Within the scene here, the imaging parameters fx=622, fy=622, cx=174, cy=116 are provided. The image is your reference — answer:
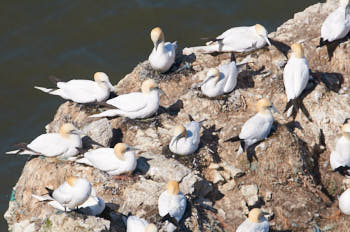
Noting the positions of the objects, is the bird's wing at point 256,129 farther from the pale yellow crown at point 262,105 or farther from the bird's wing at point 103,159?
the bird's wing at point 103,159

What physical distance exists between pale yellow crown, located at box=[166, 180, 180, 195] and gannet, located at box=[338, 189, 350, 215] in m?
3.04

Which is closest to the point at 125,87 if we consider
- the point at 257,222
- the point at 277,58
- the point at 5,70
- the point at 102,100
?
the point at 102,100

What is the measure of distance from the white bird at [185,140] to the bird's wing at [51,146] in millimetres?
1987

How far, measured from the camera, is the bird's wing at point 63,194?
988cm

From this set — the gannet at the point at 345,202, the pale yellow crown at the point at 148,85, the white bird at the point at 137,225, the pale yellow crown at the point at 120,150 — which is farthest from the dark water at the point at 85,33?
the gannet at the point at 345,202

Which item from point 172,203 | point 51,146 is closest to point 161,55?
point 51,146

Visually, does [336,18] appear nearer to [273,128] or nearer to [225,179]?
[273,128]

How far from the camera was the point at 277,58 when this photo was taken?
1278 cm

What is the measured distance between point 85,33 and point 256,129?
9555mm

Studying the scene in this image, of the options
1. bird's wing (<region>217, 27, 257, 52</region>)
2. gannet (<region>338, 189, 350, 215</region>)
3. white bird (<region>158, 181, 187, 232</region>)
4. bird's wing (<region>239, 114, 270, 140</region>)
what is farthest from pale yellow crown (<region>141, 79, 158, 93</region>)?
gannet (<region>338, 189, 350, 215</region>)

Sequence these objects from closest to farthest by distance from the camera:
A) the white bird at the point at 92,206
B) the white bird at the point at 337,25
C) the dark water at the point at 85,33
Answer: the white bird at the point at 92,206
the white bird at the point at 337,25
the dark water at the point at 85,33

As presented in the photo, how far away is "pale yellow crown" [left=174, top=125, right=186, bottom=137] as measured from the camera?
35.3 ft

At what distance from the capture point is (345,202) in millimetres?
10844

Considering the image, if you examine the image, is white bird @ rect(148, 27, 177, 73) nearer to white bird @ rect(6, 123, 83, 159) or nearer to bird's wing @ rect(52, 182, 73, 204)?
white bird @ rect(6, 123, 83, 159)
